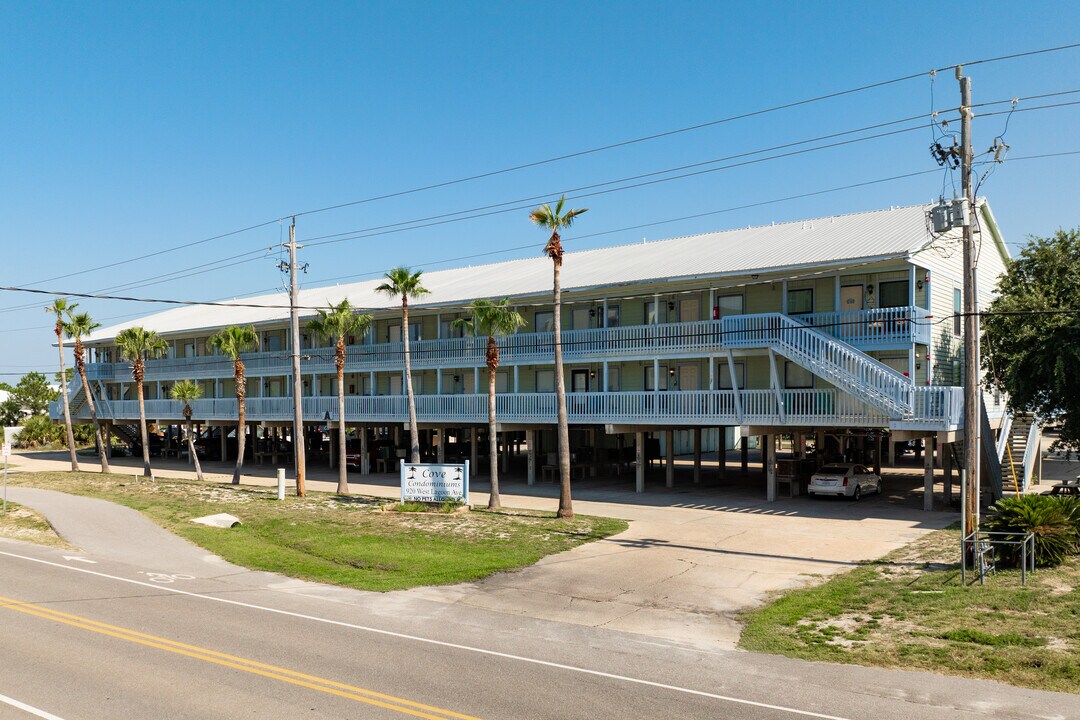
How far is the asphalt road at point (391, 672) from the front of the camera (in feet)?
31.5

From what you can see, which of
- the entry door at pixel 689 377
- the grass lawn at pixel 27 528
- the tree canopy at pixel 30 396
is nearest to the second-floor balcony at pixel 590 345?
the entry door at pixel 689 377

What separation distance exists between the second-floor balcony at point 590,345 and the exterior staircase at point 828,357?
566mm

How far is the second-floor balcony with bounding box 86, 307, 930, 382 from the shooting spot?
92.7 ft

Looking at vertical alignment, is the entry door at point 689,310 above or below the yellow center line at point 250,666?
above

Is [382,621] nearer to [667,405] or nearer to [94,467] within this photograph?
[667,405]

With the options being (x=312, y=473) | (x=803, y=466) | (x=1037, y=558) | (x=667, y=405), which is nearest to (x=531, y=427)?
(x=667, y=405)

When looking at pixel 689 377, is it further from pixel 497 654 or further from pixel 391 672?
pixel 391 672

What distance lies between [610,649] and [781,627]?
10.5ft

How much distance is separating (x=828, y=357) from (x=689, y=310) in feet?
26.5

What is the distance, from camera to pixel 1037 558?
55.0ft

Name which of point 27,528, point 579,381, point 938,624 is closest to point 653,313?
point 579,381

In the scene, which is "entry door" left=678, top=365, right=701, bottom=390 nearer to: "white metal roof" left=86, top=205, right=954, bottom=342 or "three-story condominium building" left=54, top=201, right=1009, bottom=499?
"three-story condominium building" left=54, top=201, right=1009, bottom=499

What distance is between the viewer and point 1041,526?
16.9 metres

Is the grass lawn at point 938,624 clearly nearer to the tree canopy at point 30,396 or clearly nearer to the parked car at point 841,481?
the parked car at point 841,481
